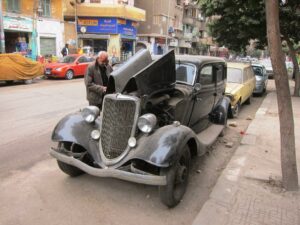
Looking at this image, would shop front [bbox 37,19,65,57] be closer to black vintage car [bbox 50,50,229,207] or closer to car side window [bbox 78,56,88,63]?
car side window [bbox 78,56,88,63]

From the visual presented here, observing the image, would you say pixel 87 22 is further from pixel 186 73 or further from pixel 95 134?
pixel 95 134

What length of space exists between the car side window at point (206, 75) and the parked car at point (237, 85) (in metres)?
3.23

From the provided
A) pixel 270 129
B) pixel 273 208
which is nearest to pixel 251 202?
pixel 273 208

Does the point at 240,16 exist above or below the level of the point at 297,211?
above

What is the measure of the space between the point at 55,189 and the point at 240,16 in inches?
520

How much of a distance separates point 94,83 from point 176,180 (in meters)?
2.91

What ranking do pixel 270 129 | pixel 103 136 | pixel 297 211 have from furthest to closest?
pixel 270 129 < pixel 103 136 < pixel 297 211

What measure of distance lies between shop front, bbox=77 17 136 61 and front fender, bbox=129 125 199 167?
99.4 ft

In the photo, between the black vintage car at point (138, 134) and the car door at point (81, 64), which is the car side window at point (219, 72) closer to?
the black vintage car at point (138, 134)

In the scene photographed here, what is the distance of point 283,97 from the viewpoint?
463 centimetres

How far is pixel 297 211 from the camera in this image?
4.18 meters

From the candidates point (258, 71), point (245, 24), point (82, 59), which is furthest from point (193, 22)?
point (245, 24)

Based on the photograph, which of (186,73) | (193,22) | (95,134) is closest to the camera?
(95,134)

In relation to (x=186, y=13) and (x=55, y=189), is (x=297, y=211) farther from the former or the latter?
(x=186, y=13)
